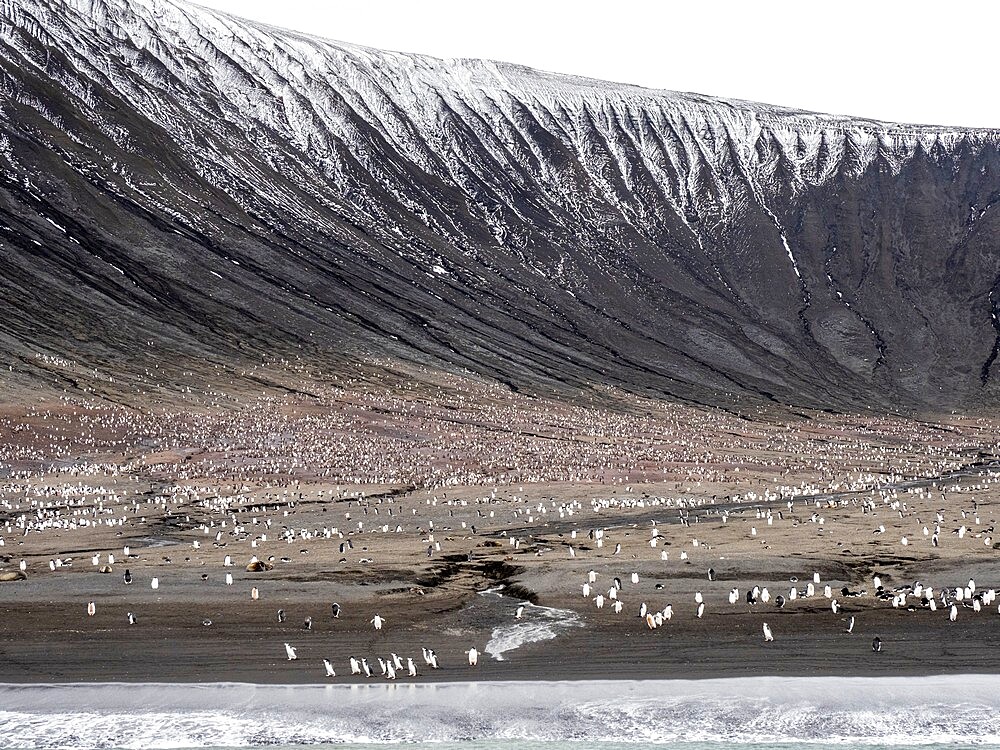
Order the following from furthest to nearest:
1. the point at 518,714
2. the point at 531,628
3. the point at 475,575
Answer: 1. the point at 475,575
2. the point at 531,628
3. the point at 518,714

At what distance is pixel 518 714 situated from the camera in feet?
65.8

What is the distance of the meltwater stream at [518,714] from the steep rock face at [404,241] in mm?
80196

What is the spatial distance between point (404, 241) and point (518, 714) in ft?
463

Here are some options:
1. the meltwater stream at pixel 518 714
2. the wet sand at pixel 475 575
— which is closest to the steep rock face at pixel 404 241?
the wet sand at pixel 475 575

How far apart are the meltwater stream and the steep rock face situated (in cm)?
8020

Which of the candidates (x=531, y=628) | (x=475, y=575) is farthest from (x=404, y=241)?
(x=531, y=628)

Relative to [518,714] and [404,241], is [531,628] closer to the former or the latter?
Answer: [518,714]

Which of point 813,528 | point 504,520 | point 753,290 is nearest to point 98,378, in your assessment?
point 504,520

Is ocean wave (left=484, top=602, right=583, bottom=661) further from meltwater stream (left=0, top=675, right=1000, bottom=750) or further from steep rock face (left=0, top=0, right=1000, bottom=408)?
steep rock face (left=0, top=0, right=1000, bottom=408)

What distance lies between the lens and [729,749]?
62.0 feet

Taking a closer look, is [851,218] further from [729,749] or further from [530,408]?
[729,749]

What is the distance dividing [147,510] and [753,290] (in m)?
136

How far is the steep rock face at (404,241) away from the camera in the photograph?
123 meters

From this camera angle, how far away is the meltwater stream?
19.2 meters
